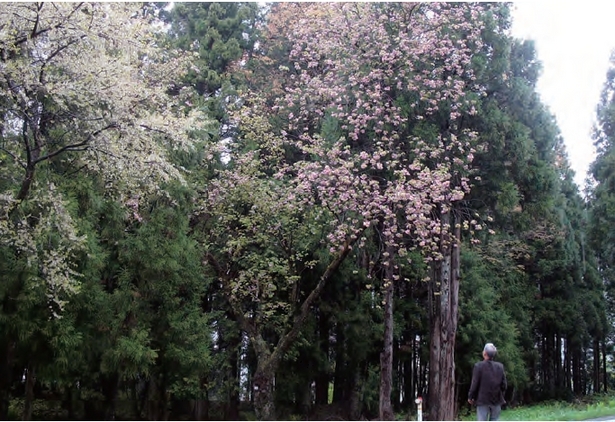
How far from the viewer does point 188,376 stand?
594 inches

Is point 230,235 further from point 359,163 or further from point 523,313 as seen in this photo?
point 523,313

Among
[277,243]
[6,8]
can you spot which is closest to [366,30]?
[277,243]

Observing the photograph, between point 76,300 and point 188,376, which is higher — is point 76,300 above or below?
above

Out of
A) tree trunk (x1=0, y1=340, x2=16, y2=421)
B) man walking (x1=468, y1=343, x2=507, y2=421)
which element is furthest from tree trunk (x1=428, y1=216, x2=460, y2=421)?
tree trunk (x1=0, y1=340, x2=16, y2=421)

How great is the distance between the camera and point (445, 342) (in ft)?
46.0

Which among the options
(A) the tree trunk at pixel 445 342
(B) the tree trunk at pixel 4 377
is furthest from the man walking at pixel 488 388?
(B) the tree trunk at pixel 4 377

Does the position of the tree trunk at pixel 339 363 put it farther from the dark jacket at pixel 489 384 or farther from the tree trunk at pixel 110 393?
the dark jacket at pixel 489 384

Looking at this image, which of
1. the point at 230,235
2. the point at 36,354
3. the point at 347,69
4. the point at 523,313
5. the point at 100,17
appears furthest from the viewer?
the point at 523,313

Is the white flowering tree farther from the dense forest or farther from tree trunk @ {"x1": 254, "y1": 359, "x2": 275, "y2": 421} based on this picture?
tree trunk @ {"x1": 254, "y1": 359, "x2": 275, "y2": 421}

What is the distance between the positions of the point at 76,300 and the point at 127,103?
487 centimetres

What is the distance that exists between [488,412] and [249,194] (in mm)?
8467

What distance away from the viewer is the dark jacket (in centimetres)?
699

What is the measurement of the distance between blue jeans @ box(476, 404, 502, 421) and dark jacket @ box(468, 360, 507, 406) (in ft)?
0.15

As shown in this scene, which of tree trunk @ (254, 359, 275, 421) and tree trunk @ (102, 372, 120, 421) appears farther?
tree trunk @ (102, 372, 120, 421)
